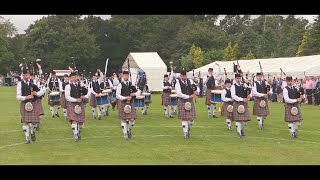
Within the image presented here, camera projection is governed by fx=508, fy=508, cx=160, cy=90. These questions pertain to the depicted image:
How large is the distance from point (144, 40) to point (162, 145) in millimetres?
56169

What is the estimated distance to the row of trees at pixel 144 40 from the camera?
Answer: 53897 mm

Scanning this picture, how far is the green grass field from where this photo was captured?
9.20 m

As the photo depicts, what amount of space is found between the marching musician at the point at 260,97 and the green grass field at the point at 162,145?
19.2 inches

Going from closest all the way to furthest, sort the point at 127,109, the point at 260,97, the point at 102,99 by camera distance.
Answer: the point at 127,109 → the point at 260,97 → the point at 102,99

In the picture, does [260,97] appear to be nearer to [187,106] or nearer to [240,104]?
[240,104]

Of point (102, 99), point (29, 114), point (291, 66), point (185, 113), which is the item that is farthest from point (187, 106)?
point (291, 66)

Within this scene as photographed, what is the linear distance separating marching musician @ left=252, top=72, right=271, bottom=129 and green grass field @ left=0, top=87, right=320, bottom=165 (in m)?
0.49

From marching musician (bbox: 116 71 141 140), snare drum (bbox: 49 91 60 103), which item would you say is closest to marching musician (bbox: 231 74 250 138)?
marching musician (bbox: 116 71 141 140)

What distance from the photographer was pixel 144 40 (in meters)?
66.8

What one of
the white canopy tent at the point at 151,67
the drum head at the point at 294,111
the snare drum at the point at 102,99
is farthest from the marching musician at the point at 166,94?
the white canopy tent at the point at 151,67

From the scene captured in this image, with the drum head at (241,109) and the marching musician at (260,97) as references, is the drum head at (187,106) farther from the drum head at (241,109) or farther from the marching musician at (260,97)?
the marching musician at (260,97)

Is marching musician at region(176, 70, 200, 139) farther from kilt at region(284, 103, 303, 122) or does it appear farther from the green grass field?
kilt at region(284, 103, 303, 122)
